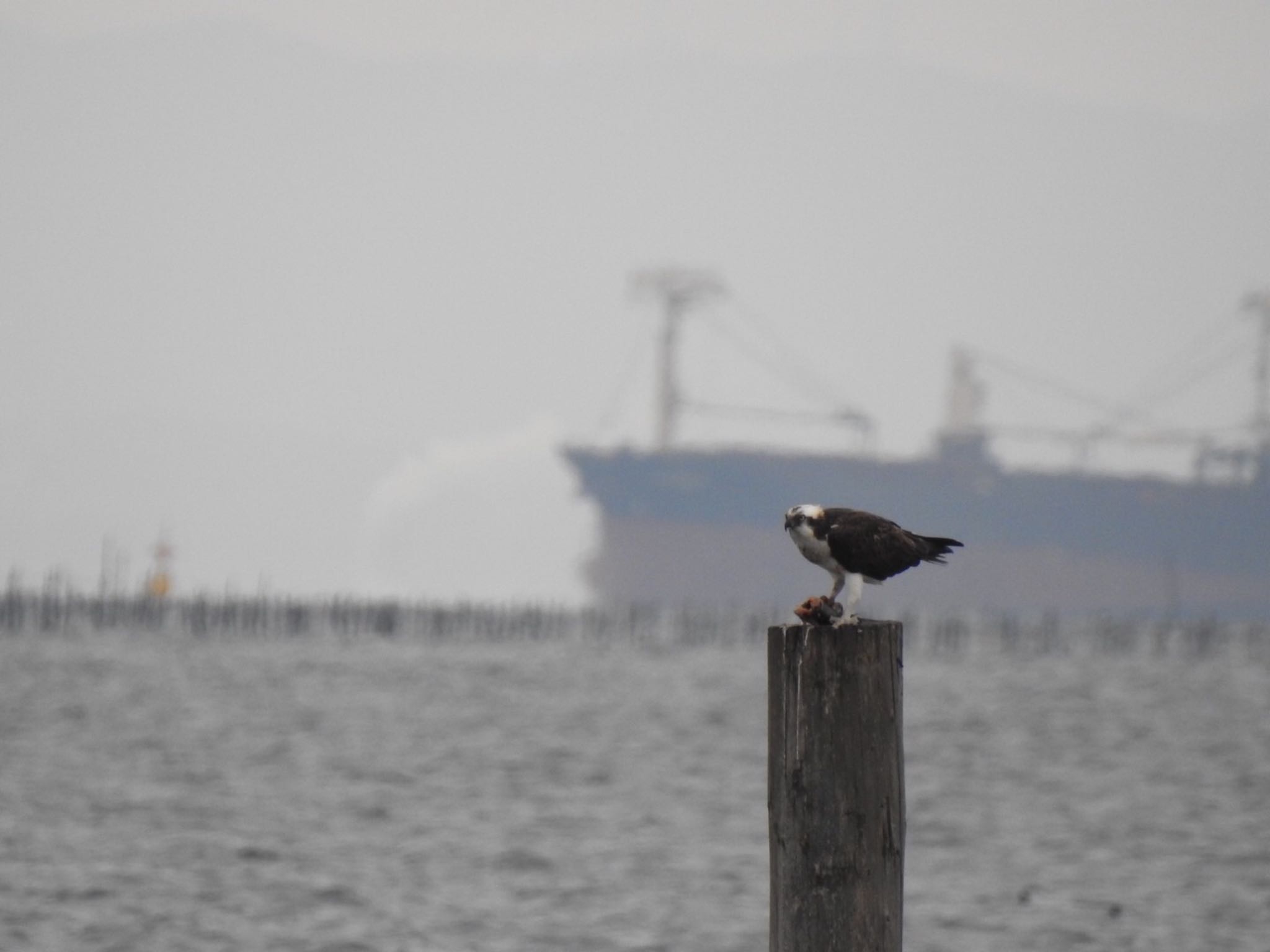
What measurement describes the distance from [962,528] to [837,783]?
116627mm

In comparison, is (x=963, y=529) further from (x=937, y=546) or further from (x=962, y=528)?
(x=937, y=546)

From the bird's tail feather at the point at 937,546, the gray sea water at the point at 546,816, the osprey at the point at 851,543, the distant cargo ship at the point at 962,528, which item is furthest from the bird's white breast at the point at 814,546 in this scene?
the distant cargo ship at the point at 962,528

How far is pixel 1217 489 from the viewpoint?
410 feet

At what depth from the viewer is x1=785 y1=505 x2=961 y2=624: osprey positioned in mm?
6863

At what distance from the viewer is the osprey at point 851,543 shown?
22.5 feet

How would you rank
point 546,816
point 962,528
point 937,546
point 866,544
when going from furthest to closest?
point 962,528 < point 546,816 < point 937,546 < point 866,544

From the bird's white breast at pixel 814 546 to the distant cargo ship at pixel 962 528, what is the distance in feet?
367

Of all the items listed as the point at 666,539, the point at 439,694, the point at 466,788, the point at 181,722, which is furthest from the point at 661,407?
the point at 466,788

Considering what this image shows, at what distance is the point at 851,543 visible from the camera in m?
6.88

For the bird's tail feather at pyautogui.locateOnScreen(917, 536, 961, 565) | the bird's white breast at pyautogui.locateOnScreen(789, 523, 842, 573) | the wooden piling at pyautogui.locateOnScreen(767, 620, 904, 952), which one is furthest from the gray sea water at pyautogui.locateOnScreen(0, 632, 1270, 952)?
the wooden piling at pyautogui.locateOnScreen(767, 620, 904, 952)

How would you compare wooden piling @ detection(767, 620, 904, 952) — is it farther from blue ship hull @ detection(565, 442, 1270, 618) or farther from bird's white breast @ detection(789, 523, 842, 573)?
blue ship hull @ detection(565, 442, 1270, 618)

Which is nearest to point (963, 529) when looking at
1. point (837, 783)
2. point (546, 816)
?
point (546, 816)

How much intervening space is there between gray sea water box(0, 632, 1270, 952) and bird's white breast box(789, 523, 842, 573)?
390 inches

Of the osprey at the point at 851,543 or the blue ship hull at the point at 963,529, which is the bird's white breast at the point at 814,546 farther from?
the blue ship hull at the point at 963,529
